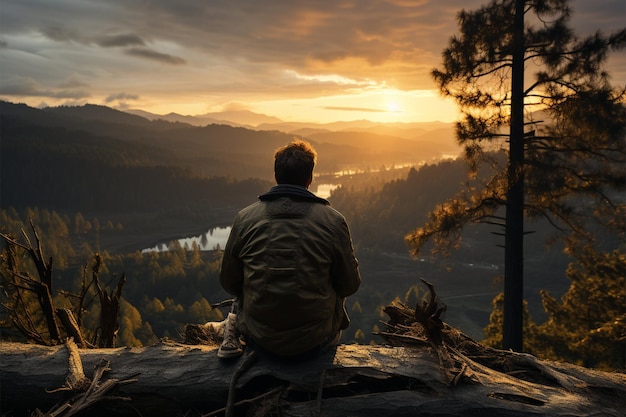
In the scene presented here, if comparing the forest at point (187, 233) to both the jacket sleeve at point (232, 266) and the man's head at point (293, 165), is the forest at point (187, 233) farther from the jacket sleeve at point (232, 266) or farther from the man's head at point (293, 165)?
the man's head at point (293, 165)

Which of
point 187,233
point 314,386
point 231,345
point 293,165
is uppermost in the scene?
point 293,165

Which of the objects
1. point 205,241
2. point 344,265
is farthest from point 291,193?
point 205,241

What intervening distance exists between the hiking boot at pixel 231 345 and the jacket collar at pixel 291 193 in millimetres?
1283

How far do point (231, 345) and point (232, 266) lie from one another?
2.35 feet

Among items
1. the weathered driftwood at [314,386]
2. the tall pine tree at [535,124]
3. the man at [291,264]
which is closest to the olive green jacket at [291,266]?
the man at [291,264]

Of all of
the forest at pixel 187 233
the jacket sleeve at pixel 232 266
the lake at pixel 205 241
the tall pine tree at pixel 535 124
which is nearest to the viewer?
the jacket sleeve at pixel 232 266

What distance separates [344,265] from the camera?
3.59 metres

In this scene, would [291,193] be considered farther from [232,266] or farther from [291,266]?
[232,266]

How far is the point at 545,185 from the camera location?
378 inches

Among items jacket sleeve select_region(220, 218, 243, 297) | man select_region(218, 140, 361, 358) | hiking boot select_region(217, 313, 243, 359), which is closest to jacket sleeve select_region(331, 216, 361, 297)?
man select_region(218, 140, 361, 358)

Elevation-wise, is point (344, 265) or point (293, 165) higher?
point (293, 165)

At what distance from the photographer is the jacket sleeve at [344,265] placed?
354 cm

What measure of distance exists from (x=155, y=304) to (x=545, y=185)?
235 ft

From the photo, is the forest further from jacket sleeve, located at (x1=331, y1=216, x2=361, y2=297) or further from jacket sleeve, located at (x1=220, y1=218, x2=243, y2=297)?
jacket sleeve, located at (x1=331, y1=216, x2=361, y2=297)
